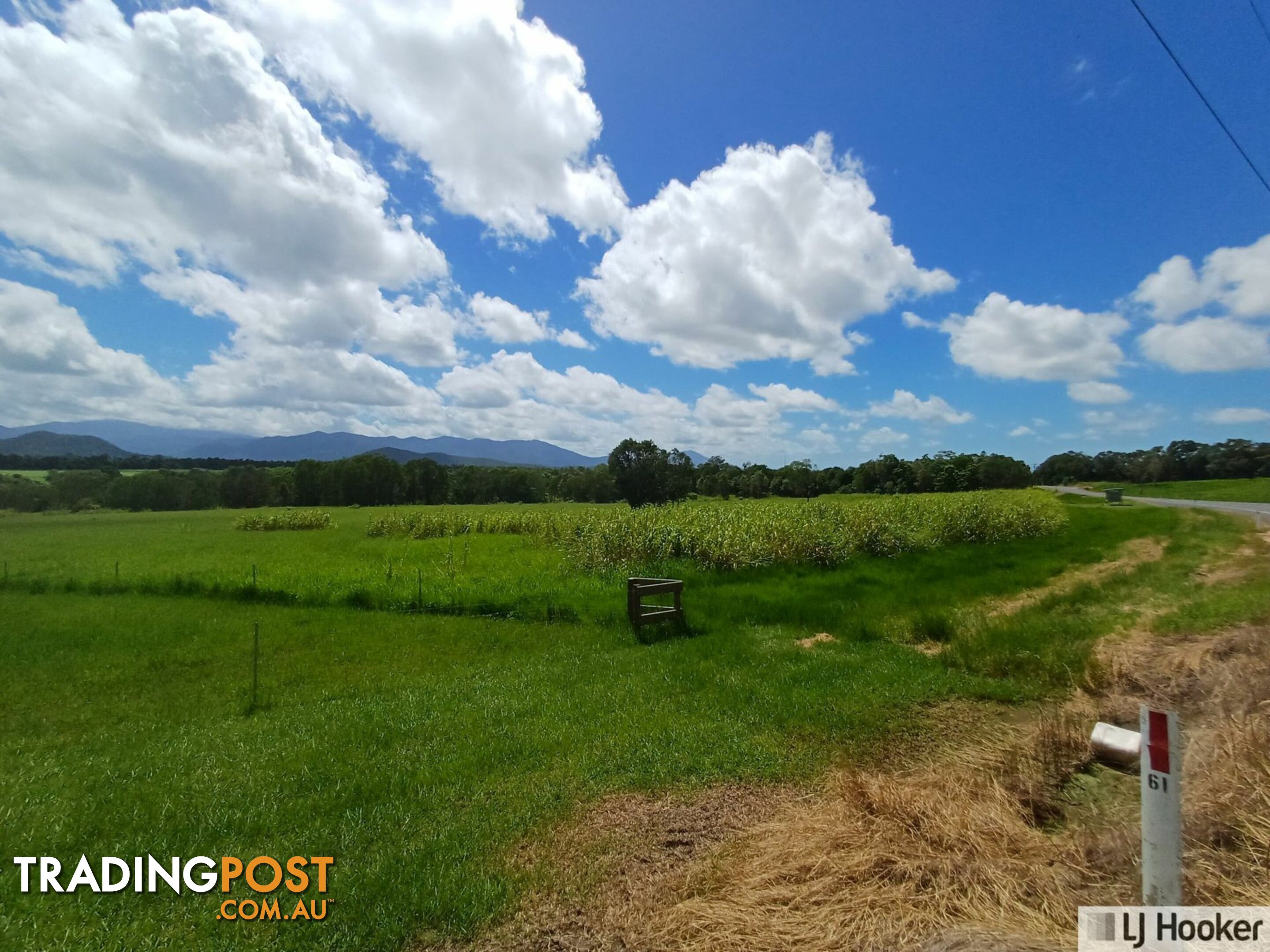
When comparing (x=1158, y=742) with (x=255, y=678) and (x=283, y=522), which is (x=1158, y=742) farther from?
(x=283, y=522)

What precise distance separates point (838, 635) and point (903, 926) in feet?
26.8

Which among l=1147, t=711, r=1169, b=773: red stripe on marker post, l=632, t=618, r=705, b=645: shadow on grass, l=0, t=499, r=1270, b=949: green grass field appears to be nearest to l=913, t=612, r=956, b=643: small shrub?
l=0, t=499, r=1270, b=949: green grass field

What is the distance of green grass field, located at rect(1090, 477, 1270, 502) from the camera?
A: 4306 cm

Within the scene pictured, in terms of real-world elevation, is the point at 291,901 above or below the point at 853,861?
below

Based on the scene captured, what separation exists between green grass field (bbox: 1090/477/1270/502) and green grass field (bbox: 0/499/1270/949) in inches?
1448

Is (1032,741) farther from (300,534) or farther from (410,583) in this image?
(300,534)

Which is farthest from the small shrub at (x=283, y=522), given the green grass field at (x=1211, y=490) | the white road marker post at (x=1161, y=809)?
the green grass field at (x=1211, y=490)

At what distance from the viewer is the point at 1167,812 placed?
2.58m

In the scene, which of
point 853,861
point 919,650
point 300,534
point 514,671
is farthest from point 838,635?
point 300,534

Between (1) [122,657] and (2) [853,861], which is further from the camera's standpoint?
(1) [122,657]

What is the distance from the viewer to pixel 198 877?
4121mm

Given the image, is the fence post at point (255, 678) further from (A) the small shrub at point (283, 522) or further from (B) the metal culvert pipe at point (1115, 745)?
(A) the small shrub at point (283, 522)

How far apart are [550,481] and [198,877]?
84964 millimetres

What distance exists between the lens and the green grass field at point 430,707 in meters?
4.05
